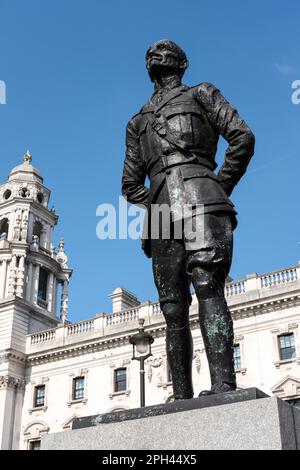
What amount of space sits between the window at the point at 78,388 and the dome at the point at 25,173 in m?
18.5

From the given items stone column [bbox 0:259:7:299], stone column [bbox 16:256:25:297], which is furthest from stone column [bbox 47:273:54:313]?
stone column [bbox 0:259:7:299]

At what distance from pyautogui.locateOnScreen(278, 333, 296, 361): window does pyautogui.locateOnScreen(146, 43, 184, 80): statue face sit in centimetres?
2760

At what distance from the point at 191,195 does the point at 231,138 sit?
2.08 feet

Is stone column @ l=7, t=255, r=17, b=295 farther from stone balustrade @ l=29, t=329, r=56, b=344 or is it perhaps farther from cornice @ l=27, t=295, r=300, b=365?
cornice @ l=27, t=295, r=300, b=365

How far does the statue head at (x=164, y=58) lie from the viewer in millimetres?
6227

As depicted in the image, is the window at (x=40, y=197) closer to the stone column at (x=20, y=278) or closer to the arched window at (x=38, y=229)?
the arched window at (x=38, y=229)

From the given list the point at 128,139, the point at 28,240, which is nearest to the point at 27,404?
the point at 28,240

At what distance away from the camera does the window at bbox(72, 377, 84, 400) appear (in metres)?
38.7

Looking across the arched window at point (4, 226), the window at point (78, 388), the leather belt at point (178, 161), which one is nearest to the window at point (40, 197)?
the arched window at point (4, 226)

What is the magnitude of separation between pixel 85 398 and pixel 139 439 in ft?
114

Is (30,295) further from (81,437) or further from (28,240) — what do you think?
(81,437)

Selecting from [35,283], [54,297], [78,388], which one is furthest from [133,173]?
[54,297]

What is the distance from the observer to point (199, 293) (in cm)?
515
